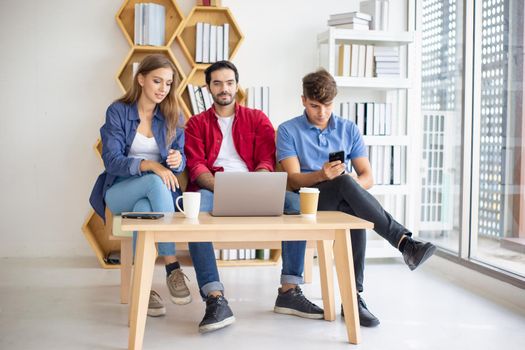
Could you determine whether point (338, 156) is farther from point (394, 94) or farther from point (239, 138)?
point (394, 94)

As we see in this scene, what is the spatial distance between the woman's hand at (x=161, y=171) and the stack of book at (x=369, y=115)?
5.07ft

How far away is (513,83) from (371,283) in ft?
4.20

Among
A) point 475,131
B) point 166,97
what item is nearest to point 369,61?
point 475,131

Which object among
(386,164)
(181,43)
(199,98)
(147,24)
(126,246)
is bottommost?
(126,246)

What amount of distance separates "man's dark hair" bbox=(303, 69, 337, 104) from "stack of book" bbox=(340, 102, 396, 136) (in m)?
1.14

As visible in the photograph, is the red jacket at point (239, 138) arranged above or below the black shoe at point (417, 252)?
above

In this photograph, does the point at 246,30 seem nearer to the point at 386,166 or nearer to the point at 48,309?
the point at 386,166

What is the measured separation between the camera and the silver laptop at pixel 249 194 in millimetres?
2242

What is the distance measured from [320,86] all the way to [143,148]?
2.99 feet

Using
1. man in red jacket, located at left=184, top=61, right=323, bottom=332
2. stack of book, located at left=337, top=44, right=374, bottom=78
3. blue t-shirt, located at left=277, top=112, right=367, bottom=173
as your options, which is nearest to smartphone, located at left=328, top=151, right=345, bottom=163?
blue t-shirt, located at left=277, top=112, right=367, bottom=173

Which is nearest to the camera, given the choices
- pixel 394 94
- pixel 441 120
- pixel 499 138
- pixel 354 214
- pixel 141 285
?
pixel 141 285

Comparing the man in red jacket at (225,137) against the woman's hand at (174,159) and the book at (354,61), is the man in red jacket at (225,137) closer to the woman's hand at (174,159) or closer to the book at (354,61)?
the woman's hand at (174,159)

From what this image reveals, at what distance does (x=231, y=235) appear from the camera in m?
2.19

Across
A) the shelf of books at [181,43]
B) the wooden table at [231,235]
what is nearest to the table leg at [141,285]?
the wooden table at [231,235]
